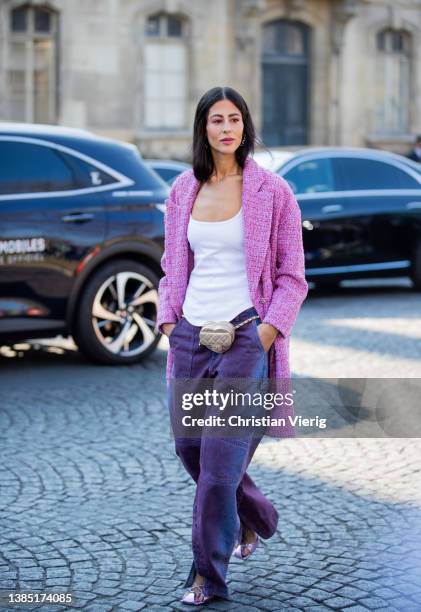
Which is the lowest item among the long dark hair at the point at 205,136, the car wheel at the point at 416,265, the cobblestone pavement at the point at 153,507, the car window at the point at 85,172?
the cobblestone pavement at the point at 153,507

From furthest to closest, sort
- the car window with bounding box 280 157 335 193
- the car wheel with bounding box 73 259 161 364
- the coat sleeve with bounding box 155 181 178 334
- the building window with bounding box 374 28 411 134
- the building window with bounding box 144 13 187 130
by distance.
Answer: the building window with bounding box 374 28 411 134 → the building window with bounding box 144 13 187 130 → the car window with bounding box 280 157 335 193 → the car wheel with bounding box 73 259 161 364 → the coat sleeve with bounding box 155 181 178 334

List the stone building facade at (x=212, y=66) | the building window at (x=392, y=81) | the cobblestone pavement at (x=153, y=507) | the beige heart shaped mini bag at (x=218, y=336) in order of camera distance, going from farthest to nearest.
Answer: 1. the building window at (x=392, y=81)
2. the stone building facade at (x=212, y=66)
3. the cobblestone pavement at (x=153, y=507)
4. the beige heart shaped mini bag at (x=218, y=336)

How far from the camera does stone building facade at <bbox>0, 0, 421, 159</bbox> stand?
25531mm

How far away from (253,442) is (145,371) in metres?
4.98

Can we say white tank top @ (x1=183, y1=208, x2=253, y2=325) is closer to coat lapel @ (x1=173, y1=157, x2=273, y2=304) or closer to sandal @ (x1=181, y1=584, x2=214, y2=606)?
coat lapel @ (x1=173, y1=157, x2=273, y2=304)

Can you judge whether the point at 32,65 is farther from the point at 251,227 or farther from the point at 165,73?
the point at 251,227

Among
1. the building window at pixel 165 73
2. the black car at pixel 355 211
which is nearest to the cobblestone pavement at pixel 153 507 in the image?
the black car at pixel 355 211

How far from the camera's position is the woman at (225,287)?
4539 mm

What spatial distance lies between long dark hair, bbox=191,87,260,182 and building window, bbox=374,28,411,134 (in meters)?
26.7

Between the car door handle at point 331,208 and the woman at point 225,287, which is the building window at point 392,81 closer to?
the car door handle at point 331,208

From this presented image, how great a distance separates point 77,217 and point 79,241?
6.6 inches

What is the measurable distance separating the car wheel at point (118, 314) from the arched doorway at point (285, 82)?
1949cm

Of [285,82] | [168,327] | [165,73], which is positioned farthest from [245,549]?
[285,82]

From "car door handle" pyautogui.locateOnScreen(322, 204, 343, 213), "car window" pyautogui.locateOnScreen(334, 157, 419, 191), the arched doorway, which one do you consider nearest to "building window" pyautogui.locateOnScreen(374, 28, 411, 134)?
the arched doorway
